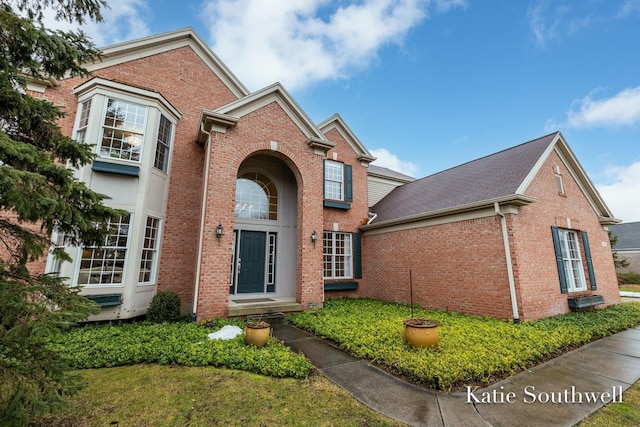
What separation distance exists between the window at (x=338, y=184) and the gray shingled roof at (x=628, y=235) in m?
32.1

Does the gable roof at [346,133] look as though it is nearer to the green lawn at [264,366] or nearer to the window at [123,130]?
the window at [123,130]

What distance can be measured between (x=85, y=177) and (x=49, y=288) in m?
6.40

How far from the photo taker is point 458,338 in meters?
5.75

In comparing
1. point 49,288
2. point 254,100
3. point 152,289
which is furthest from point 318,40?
point 49,288

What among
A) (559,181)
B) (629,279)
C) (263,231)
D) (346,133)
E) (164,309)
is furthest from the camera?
(629,279)

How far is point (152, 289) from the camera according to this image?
321 inches

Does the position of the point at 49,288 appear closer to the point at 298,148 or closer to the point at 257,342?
the point at 257,342

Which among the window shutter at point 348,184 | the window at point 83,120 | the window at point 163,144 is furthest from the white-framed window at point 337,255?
the window at point 83,120

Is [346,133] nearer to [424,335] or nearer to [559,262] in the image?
[559,262]

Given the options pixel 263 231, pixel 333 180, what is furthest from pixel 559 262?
pixel 263 231

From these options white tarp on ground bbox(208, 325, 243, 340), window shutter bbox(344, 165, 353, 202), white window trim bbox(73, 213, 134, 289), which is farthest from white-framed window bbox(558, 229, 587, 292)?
white window trim bbox(73, 213, 134, 289)

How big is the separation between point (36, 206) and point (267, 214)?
8.47 metres

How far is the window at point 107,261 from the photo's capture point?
23.4ft

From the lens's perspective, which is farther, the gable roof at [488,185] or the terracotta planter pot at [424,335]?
the gable roof at [488,185]
